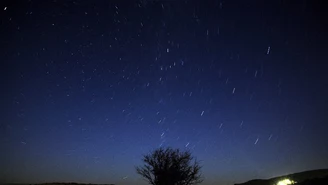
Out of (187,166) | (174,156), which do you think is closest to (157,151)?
(174,156)

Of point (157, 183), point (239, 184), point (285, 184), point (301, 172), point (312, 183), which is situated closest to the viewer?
point (312, 183)

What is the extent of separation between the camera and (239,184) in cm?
4816

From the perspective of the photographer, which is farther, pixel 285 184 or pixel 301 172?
pixel 301 172

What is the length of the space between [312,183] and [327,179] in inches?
51.1

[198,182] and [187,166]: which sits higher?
[187,166]

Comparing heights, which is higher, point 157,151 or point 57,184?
point 157,151

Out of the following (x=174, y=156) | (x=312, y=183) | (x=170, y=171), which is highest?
(x=174, y=156)

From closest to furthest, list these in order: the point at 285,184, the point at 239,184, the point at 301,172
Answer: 1. the point at 285,184
2. the point at 239,184
3. the point at 301,172

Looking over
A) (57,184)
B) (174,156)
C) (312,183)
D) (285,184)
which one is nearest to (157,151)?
(174,156)

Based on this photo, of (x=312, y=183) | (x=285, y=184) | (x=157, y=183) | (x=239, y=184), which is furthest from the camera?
(x=239, y=184)

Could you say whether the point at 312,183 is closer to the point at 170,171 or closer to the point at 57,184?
the point at 170,171

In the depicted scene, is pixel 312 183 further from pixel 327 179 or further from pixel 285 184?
pixel 285 184

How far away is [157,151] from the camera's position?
3262 centimetres

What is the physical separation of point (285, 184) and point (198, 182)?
10158 millimetres
